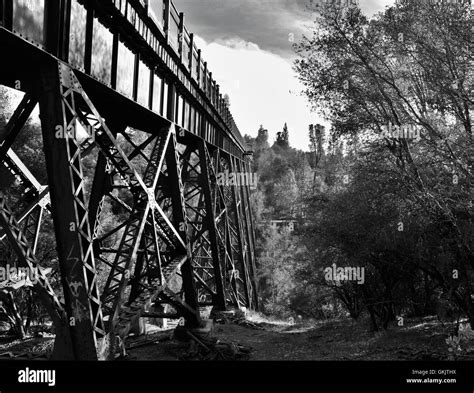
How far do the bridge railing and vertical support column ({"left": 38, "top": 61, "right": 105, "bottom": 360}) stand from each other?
467 millimetres

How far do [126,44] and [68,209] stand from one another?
312 centimetres

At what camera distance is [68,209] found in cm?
427

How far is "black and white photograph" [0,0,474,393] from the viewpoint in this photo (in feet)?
14.4

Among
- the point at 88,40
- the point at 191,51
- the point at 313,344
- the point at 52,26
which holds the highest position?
the point at 191,51

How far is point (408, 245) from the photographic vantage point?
10102mm

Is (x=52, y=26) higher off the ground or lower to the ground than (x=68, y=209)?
higher

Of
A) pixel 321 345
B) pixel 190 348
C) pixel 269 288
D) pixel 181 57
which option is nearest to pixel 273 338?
pixel 321 345

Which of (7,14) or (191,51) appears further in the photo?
(191,51)

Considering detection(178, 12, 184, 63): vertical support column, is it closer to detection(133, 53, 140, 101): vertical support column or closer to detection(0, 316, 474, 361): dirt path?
detection(133, 53, 140, 101): vertical support column

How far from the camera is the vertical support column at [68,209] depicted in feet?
13.9

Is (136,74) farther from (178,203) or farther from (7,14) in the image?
(7,14)

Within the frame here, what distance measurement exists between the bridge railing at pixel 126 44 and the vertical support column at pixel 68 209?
467 mm

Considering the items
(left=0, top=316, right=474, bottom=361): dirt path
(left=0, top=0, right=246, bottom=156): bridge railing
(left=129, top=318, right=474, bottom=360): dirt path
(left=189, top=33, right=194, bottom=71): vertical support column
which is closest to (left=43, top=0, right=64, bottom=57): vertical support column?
(left=0, top=0, right=246, bottom=156): bridge railing

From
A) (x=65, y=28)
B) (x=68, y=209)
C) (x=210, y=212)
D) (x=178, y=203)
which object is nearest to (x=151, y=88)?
(x=178, y=203)
